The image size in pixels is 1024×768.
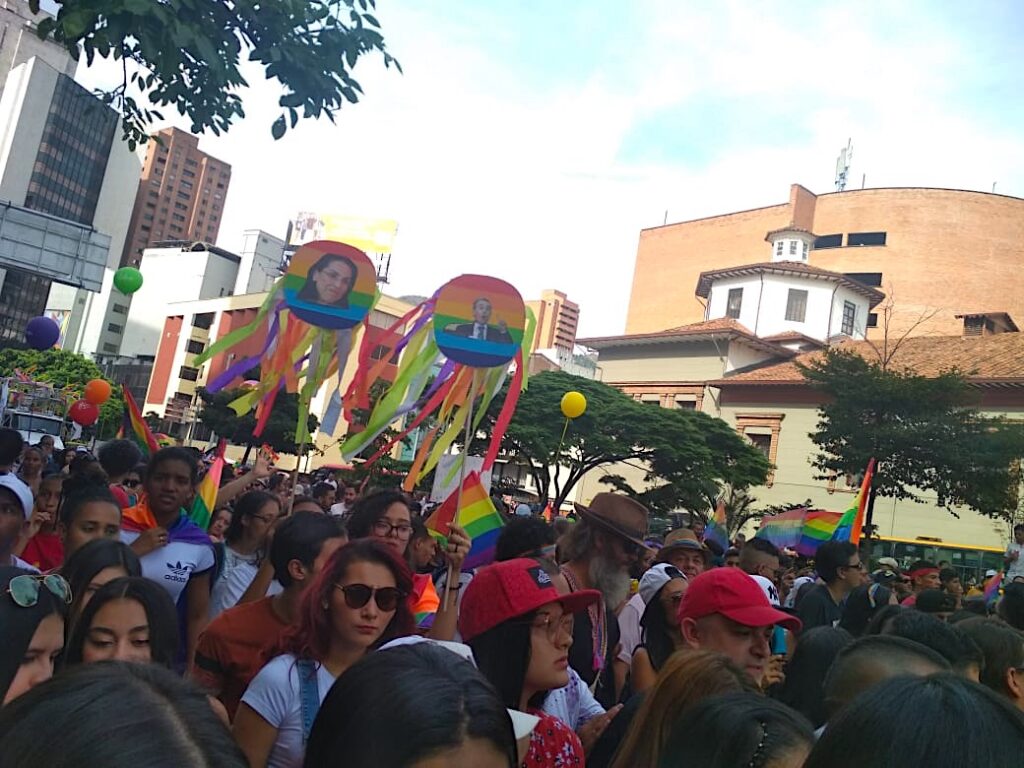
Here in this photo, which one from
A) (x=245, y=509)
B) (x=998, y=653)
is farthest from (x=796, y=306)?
(x=998, y=653)

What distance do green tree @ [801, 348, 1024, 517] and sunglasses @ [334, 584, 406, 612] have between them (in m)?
21.5

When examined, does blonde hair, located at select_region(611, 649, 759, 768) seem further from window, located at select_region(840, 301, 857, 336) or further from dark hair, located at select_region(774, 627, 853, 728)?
window, located at select_region(840, 301, 857, 336)

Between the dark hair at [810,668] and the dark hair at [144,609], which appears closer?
the dark hair at [144,609]

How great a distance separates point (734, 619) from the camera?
3166mm

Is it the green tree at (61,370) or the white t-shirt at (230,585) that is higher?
the green tree at (61,370)

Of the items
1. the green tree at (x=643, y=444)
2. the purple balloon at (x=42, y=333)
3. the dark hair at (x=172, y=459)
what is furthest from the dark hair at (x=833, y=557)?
the green tree at (x=643, y=444)

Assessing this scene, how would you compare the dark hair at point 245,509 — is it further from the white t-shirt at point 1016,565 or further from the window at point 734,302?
the window at point 734,302

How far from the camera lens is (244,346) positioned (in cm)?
718

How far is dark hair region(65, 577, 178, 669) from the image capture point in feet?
9.02

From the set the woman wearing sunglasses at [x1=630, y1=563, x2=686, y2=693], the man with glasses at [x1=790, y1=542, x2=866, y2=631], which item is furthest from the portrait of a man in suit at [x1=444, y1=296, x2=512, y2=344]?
the woman wearing sunglasses at [x1=630, y1=563, x2=686, y2=693]

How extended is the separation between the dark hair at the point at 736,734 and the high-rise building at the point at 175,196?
373 feet

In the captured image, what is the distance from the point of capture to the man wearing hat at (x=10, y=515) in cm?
382

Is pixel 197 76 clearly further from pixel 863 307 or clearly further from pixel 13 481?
pixel 863 307

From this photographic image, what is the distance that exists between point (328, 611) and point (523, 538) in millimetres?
1873
